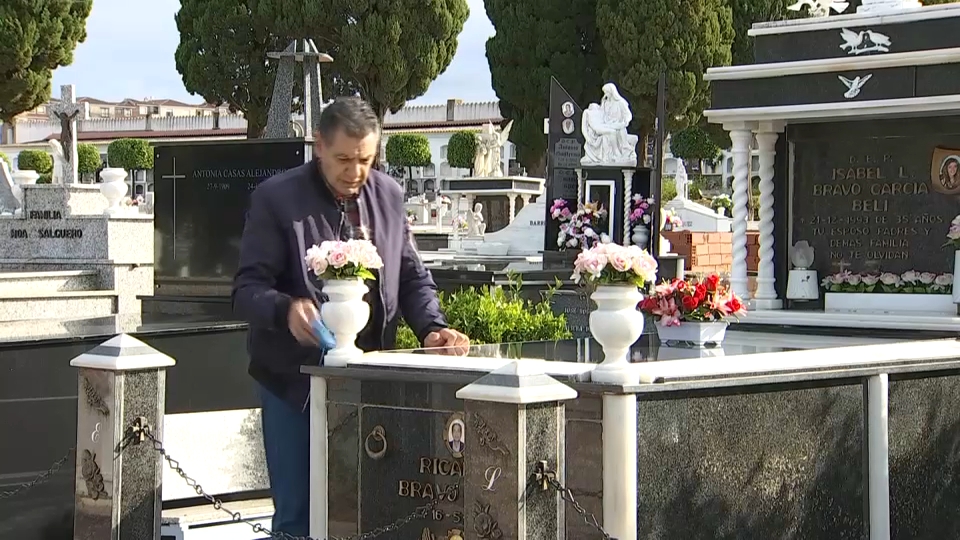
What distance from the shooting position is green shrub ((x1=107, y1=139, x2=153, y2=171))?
72562 millimetres

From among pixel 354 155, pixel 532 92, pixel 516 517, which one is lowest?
pixel 516 517

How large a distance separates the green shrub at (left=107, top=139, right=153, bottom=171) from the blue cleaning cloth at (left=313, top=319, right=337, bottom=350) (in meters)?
68.7

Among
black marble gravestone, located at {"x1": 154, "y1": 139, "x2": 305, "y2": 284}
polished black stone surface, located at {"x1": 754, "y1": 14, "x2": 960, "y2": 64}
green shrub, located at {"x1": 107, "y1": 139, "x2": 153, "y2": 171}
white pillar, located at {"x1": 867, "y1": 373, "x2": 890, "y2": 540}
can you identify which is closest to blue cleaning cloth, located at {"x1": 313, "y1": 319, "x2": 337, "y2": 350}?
white pillar, located at {"x1": 867, "y1": 373, "x2": 890, "y2": 540}

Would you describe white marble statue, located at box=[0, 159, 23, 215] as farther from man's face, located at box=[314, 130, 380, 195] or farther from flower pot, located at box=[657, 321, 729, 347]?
man's face, located at box=[314, 130, 380, 195]

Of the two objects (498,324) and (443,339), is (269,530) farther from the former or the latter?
(498,324)

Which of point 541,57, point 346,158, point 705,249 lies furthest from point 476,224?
point 346,158

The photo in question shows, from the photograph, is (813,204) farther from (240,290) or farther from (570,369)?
(240,290)

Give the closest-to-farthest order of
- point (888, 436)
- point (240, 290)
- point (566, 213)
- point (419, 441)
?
1. point (240, 290)
2. point (419, 441)
3. point (888, 436)
4. point (566, 213)

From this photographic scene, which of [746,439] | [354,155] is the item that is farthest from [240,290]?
[746,439]

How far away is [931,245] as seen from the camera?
35.9 ft

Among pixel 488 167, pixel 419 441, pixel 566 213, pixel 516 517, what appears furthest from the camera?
pixel 488 167

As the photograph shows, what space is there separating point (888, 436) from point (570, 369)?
5.83 ft

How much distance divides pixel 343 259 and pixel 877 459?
107 inches

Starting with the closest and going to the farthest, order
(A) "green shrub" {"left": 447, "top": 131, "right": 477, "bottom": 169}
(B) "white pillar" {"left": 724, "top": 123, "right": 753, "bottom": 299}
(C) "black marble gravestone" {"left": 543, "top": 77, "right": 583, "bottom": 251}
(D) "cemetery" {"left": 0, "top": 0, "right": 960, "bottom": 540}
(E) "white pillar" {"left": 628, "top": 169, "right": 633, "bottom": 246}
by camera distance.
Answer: (D) "cemetery" {"left": 0, "top": 0, "right": 960, "bottom": 540}
(B) "white pillar" {"left": 724, "top": 123, "right": 753, "bottom": 299}
(E) "white pillar" {"left": 628, "top": 169, "right": 633, "bottom": 246}
(C) "black marble gravestone" {"left": 543, "top": 77, "right": 583, "bottom": 251}
(A) "green shrub" {"left": 447, "top": 131, "right": 477, "bottom": 169}
